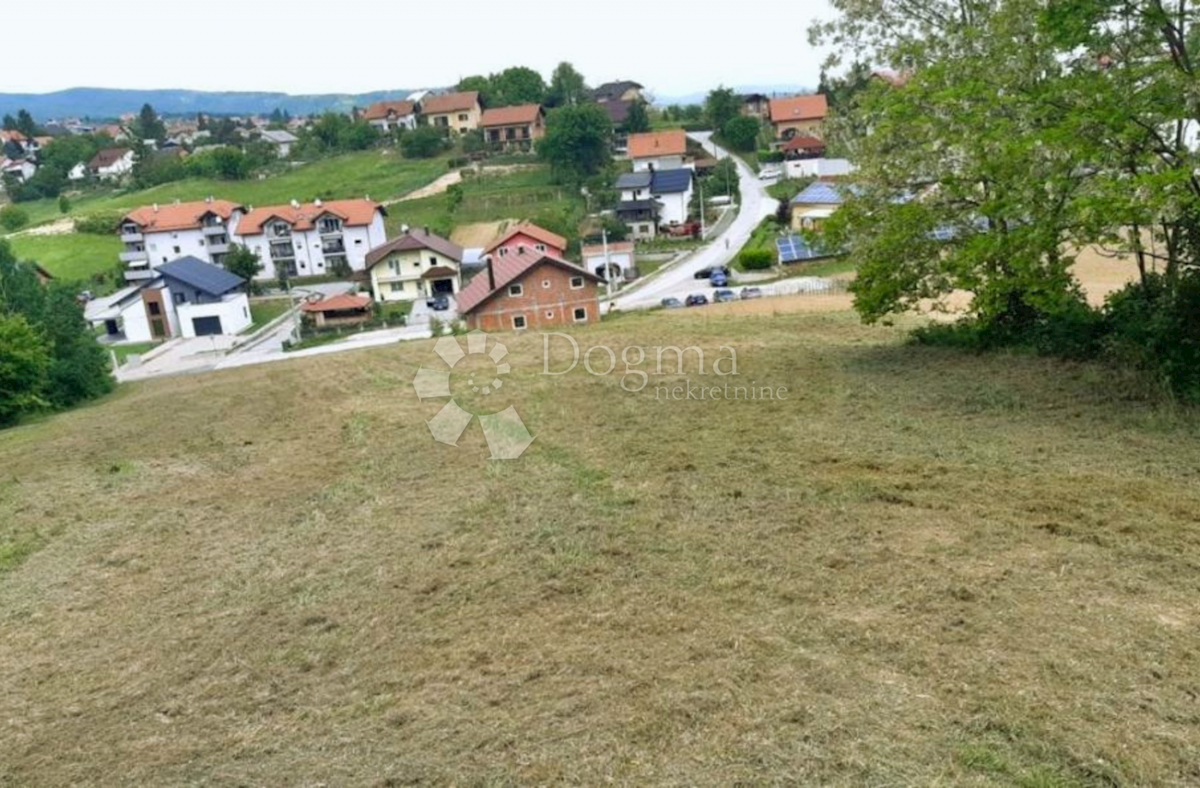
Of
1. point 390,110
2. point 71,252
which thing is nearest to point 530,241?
point 71,252

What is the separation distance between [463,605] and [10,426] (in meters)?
18.3

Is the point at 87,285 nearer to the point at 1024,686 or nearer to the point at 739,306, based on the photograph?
the point at 739,306

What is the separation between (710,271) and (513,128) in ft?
120

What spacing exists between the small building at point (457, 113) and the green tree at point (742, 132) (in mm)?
24638

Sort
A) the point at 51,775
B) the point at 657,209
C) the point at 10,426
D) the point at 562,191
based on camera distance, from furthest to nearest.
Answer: the point at 562,191 → the point at 657,209 → the point at 10,426 → the point at 51,775

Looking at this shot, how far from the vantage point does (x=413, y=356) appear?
1944 cm

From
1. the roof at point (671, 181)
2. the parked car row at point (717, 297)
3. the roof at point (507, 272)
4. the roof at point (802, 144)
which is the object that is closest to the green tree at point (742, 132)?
the roof at point (802, 144)

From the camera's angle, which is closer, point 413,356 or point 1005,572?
point 1005,572

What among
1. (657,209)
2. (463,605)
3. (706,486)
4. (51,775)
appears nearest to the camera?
(51,775)

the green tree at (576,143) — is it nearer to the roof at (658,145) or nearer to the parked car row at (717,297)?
the roof at (658,145)

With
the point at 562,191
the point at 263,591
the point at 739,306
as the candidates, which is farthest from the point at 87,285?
the point at 263,591

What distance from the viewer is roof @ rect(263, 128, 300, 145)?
89.3 m

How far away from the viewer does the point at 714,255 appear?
38.5 metres

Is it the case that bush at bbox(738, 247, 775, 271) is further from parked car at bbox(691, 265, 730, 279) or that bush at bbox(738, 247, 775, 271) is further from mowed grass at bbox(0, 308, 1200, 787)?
mowed grass at bbox(0, 308, 1200, 787)
